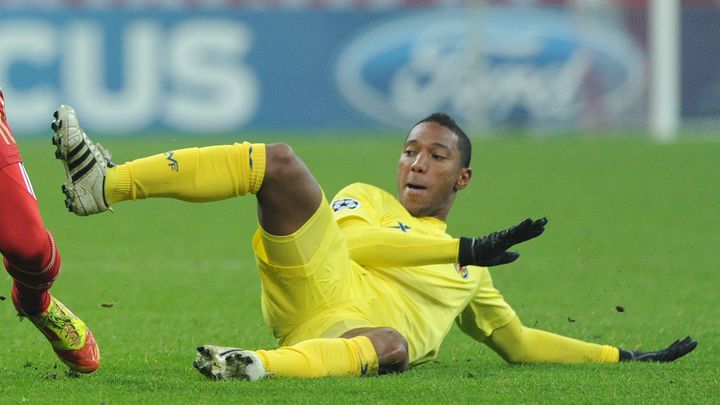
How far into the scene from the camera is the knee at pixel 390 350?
480 centimetres

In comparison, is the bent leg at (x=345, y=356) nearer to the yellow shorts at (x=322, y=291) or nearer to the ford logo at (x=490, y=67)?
the yellow shorts at (x=322, y=291)

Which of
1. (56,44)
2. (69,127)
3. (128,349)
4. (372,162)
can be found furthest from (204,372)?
(56,44)

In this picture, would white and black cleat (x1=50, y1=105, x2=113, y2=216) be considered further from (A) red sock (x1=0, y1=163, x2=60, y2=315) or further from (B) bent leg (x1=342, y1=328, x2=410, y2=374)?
(B) bent leg (x1=342, y1=328, x2=410, y2=374)

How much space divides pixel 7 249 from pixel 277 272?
99cm

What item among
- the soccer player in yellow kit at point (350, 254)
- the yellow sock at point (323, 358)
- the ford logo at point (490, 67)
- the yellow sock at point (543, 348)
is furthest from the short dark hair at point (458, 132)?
the ford logo at point (490, 67)

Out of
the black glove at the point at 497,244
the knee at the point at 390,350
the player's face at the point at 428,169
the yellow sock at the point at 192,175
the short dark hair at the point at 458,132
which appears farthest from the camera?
the short dark hair at the point at 458,132

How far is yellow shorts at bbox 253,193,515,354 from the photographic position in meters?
4.88

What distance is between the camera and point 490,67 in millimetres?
16281

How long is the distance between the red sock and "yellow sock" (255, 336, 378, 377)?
77cm

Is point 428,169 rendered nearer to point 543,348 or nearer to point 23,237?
point 543,348

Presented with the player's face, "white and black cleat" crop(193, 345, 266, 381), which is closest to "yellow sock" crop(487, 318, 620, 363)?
the player's face

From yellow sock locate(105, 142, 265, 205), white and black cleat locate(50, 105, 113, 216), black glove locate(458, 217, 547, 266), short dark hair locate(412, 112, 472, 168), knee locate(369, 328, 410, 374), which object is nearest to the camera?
white and black cleat locate(50, 105, 113, 216)

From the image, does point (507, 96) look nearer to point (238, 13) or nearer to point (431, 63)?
point (431, 63)

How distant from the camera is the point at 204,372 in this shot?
14.8 ft
